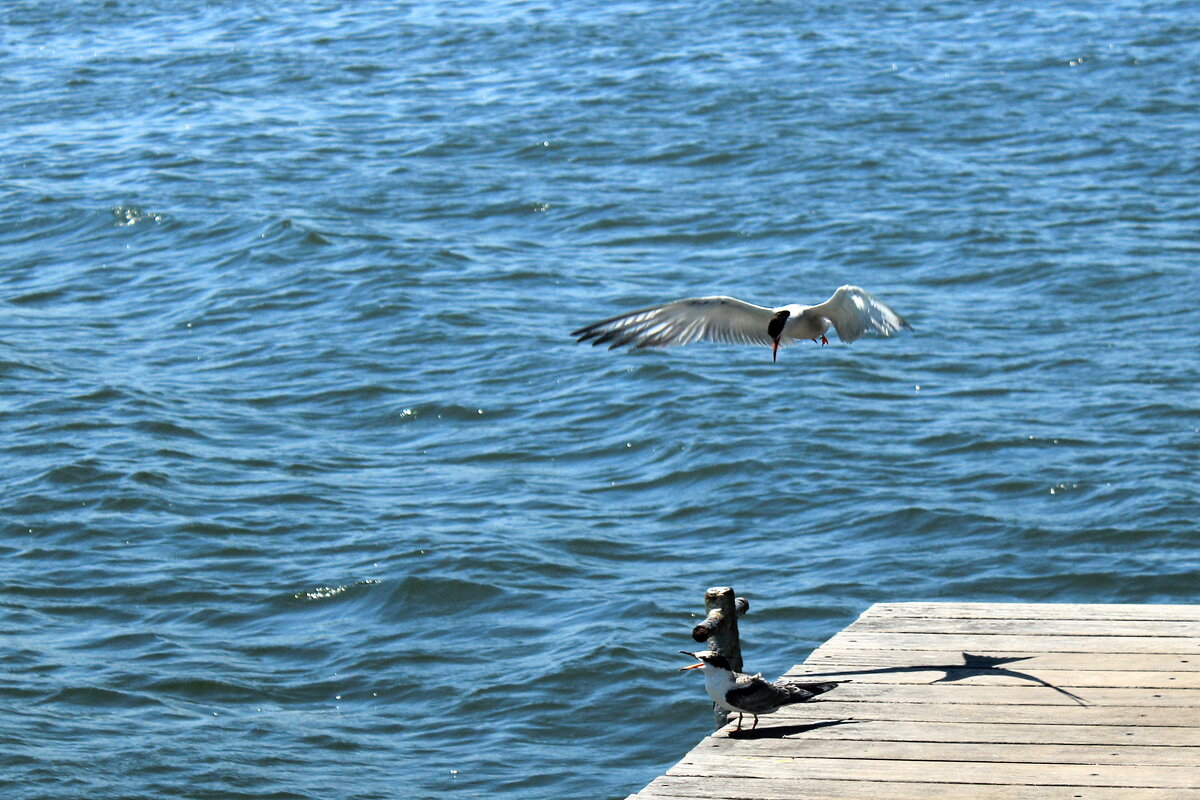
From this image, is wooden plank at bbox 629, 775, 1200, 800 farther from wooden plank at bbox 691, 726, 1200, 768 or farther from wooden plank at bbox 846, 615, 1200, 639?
wooden plank at bbox 846, 615, 1200, 639

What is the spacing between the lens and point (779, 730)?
5.96m

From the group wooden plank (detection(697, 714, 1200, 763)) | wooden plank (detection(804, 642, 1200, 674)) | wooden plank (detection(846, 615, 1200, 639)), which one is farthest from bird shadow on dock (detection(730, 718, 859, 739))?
wooden plank (detection(846, 615, 1200, 639))

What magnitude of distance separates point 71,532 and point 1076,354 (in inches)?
326

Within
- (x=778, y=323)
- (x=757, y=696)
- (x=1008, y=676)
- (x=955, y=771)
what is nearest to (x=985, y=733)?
(x=955, y=771)

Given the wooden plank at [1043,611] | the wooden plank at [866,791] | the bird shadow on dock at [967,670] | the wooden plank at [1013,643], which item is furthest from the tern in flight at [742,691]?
the wooden plank at [1043,611]

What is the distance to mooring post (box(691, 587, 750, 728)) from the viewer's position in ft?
20.6

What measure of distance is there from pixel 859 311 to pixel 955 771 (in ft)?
11.6

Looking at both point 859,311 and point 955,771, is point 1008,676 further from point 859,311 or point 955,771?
point 859,311

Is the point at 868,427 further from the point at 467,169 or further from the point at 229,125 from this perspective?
the point at 229,125

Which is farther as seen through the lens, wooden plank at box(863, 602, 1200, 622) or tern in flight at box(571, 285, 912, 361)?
tern in flight at box(571, 285, 912, 361)

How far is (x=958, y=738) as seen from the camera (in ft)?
18.9

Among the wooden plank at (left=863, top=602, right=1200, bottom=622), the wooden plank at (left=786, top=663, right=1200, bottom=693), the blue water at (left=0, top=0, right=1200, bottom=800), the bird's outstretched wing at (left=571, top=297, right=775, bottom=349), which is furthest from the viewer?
the blue water at (left=0, top=0, right=1200, bottom=800)

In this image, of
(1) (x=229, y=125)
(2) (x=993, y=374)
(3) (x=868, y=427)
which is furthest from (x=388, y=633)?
(1) (x=229, y=125)

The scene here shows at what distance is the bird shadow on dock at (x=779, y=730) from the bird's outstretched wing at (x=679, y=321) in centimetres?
301
